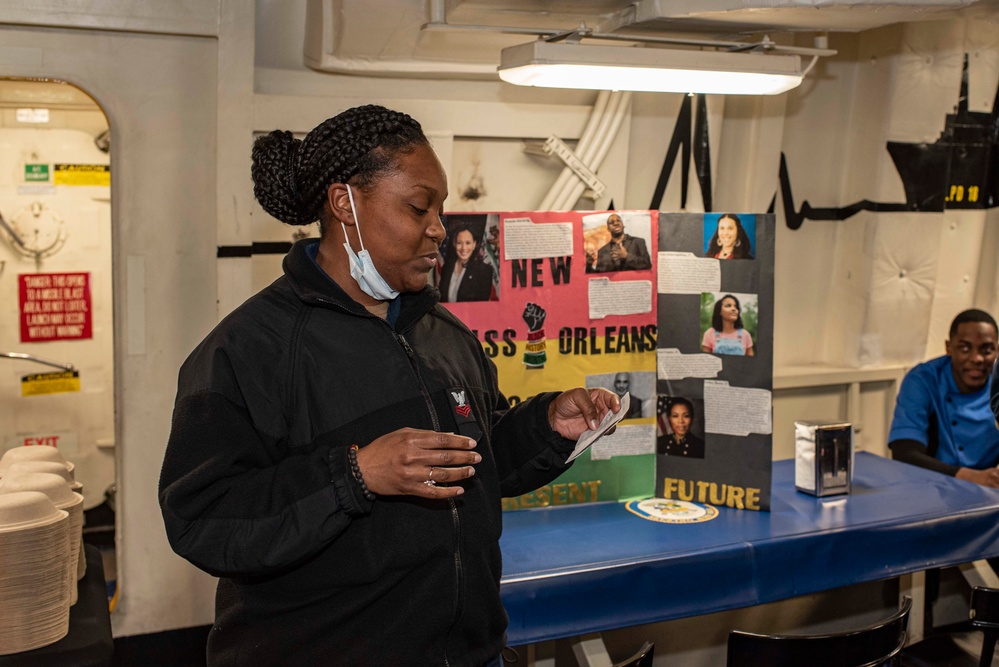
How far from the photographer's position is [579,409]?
203 centimetres

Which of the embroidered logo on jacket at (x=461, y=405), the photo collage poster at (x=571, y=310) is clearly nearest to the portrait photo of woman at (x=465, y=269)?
the photo collage poster at (x=571, y=310)

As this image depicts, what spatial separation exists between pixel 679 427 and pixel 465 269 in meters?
1.00

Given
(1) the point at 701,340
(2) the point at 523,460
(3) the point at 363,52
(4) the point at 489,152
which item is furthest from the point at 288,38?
(2) the point at 523,460

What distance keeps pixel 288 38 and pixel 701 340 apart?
215cm

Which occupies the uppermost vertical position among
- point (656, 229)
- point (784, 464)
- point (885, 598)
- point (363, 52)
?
point (363, 52)

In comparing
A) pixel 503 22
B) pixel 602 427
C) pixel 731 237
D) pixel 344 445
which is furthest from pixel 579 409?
pixel 503 22

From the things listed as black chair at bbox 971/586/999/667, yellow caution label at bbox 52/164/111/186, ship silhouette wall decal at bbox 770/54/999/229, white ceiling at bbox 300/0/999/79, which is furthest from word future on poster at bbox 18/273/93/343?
black chair at bbox 971/586/999/667

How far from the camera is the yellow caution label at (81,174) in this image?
5207 mm

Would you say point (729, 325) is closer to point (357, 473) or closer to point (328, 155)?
point (328, 155)

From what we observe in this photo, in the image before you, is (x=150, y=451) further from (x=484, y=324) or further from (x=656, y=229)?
(x=656, y=229)

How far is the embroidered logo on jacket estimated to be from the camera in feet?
6.08

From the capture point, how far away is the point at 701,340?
3469 mm

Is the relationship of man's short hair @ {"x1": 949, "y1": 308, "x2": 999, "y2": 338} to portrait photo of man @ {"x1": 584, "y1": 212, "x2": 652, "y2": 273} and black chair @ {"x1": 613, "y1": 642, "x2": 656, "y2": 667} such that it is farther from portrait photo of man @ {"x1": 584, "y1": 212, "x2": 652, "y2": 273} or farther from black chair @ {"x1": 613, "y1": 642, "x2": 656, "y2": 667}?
black chair @ {"x1": 613, "y1": 642, "x2": 656, "y2": 667}

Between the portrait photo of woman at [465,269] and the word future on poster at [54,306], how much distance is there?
9.65 feet
